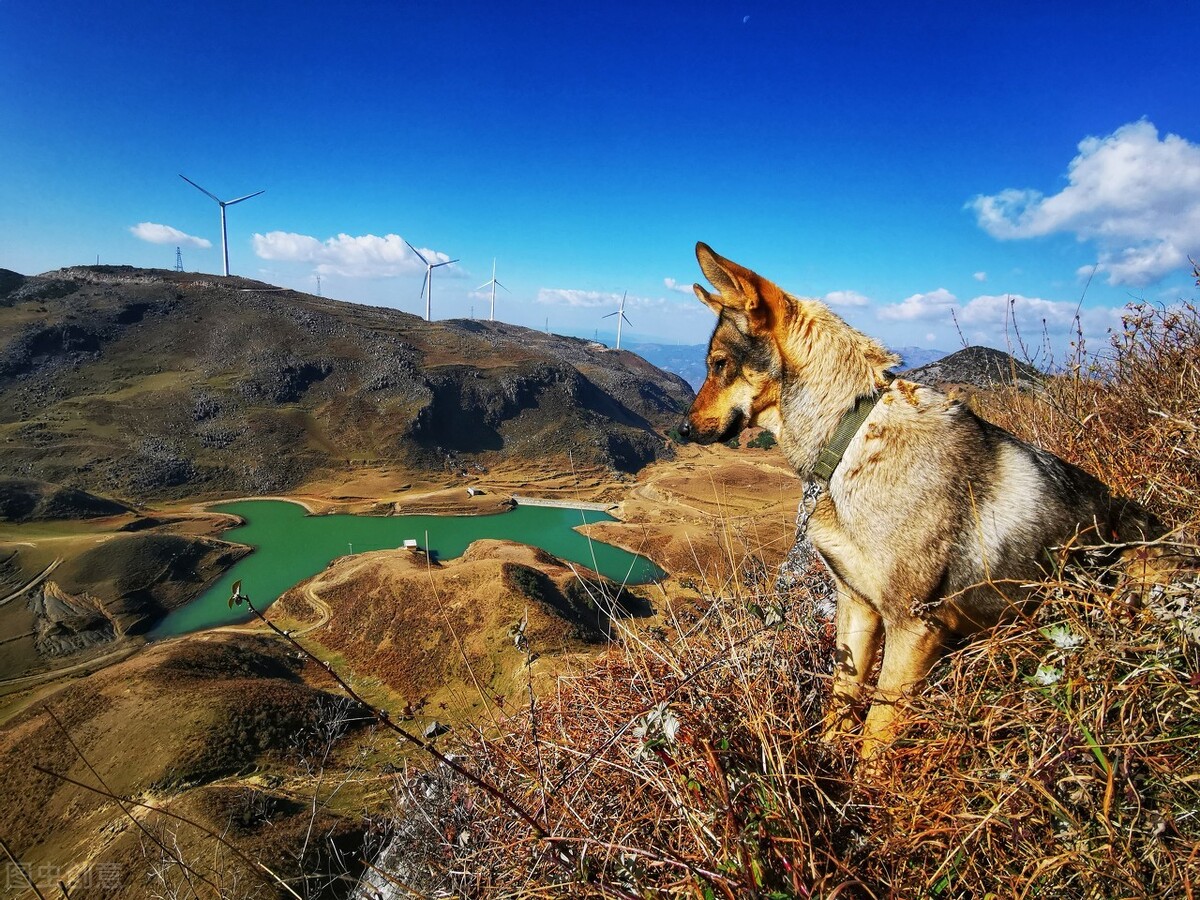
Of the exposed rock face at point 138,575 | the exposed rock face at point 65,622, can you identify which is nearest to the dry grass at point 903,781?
the exposed rock face at point 65,622

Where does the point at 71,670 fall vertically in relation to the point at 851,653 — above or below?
below

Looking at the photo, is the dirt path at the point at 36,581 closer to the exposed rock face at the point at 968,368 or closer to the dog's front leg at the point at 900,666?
the dog's front leg at the point at 900,666

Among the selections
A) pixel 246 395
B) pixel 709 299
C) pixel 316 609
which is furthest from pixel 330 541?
pixel 709 299

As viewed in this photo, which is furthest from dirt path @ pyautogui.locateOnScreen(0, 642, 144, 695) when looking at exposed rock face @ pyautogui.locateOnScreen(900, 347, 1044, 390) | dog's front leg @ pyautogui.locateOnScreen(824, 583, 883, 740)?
exposed rock face @ pyautogui.locateOnScreen(900, 347, 1044, 390)

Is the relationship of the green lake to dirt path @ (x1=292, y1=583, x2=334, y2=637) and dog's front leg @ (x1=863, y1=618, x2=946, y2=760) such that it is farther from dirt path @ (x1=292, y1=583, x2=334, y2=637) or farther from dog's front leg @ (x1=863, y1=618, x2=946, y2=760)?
dog's front leg @ (x1=863, y1=618, x2=946, y2=760)

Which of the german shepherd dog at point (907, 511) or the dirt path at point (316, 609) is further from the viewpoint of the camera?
the dirt path at point (316, 609)

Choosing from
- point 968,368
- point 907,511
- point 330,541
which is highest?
point 968,368

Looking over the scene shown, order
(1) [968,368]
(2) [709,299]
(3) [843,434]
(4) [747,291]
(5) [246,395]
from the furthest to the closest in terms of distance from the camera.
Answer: (5) [246,395] < (1) [968,368] < (2) [709,299] < (4) [747,291] < (3) [843,434]

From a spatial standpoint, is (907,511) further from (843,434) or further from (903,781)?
(903,781)
